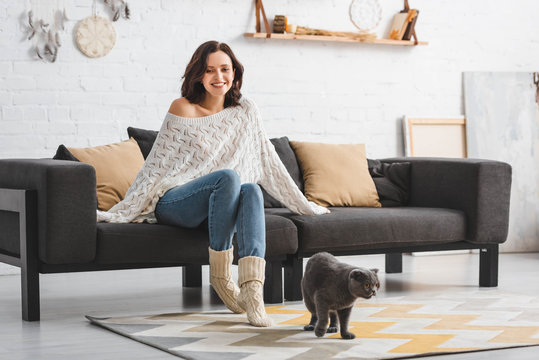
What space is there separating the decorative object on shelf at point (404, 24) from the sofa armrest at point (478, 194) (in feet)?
4.98

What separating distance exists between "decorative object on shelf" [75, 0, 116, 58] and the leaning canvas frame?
6.80ft

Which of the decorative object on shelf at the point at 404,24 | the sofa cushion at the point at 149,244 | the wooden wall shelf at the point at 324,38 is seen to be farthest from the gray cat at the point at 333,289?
the decorative object on shelf at the point at 404,24

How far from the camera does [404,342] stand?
2.80 m

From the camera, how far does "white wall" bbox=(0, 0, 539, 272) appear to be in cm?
469

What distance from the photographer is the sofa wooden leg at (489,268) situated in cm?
419

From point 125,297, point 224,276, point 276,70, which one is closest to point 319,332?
point 224,276

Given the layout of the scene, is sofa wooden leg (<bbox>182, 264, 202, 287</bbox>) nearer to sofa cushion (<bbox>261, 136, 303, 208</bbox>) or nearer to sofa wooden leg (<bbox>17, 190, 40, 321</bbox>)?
sofa cushion (<bbox>261, 136, 303, 208</bbox>)

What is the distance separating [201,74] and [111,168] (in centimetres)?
67

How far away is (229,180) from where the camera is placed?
10.4ft

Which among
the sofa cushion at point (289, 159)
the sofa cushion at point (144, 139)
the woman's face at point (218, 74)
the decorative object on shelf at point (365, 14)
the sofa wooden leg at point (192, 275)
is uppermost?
the decorative object on shelf at point (365, 14)

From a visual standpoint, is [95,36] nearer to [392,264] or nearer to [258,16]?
[258,16]

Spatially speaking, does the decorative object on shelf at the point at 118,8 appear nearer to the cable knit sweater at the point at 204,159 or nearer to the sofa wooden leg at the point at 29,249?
the cable knit sweater at the point at 204,159

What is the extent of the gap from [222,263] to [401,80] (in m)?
2.88

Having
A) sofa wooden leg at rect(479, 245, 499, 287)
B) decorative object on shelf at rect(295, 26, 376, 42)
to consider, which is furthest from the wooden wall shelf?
sofa wooden leg at rect(479, 245, 499, 287)
